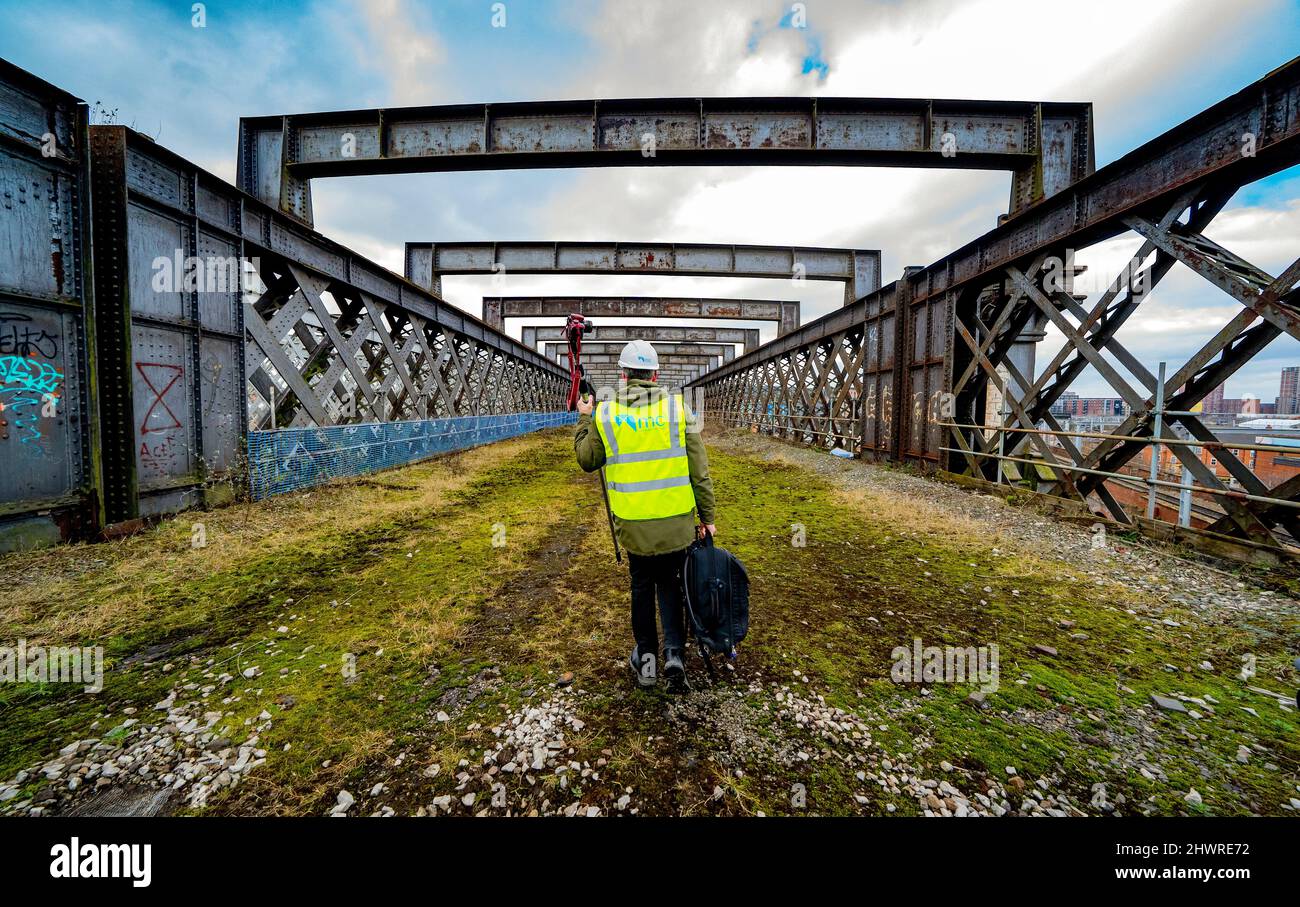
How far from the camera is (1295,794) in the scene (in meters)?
1.93

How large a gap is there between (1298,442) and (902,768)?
26.7ft

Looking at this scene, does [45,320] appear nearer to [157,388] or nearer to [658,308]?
[157,388]

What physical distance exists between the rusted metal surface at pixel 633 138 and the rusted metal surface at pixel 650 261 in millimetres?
6470

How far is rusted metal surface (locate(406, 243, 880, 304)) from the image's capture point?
15281mm

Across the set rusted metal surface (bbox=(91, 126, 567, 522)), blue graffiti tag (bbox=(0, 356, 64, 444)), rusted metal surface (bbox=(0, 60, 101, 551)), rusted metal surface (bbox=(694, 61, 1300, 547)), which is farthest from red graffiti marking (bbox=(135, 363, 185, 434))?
rusted metal surface (bbox=(694, 61, 1300, 547))

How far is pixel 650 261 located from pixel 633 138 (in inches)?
281

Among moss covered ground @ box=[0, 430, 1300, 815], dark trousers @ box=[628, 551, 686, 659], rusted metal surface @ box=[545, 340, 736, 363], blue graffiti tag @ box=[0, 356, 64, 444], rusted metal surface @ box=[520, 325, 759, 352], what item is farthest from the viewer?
rusted metal surface @ box=[545, 340, 736, 363]

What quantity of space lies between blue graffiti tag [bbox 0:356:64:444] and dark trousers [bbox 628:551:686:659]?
6.45m

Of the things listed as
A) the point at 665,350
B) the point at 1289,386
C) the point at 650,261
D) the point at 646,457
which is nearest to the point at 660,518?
the point at 646,457

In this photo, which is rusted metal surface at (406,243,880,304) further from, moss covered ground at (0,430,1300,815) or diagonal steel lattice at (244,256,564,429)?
moss covered ground at (0,430,1300,815)
